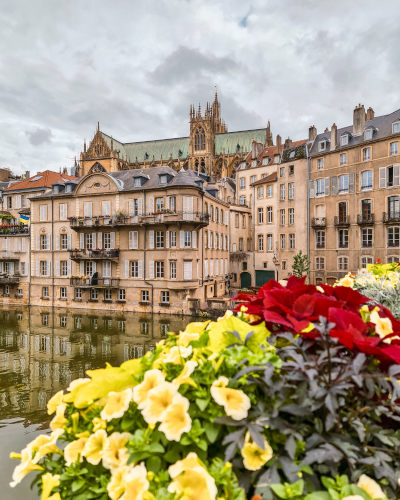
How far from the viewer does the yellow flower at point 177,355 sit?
178cm

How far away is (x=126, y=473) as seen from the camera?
60.4 inches

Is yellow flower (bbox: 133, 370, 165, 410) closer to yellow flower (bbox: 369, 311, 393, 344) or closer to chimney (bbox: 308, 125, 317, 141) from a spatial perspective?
yellow flower (bbox: 369, 311, 393, 344)

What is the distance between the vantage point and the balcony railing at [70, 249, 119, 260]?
31.0 meters

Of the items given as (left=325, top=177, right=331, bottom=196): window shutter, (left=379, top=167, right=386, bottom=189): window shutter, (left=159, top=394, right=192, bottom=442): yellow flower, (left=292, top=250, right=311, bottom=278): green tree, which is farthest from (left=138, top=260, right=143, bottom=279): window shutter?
(left=159, top=394, right=192, bottom=442): yellow flower

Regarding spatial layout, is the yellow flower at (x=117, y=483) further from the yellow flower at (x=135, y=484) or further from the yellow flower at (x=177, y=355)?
the yellow flower at (x=177, y=355)

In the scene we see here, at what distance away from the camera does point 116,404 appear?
1.67 meters

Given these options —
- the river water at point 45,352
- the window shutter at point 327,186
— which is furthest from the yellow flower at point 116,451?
the window shutter at point 327,186

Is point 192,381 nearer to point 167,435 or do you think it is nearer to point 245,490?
point 167,435

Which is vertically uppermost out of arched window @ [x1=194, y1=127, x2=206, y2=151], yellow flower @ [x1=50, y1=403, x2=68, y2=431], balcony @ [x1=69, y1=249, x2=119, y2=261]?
arched window @ [x1=194, y1=127, x2=206, y2=151]

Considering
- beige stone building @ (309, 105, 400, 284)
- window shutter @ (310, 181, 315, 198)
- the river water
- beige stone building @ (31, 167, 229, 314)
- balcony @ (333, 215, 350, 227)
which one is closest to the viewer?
the river water

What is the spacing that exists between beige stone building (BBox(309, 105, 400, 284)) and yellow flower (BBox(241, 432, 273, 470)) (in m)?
29.7

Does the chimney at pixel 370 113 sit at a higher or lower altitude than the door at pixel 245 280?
higher

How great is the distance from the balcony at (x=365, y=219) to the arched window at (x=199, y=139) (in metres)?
50.5

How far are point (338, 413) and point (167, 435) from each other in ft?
2.75
